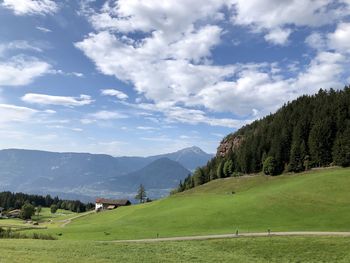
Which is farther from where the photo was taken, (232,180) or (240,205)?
(232,180)

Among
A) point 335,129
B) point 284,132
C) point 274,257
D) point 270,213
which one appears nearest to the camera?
point 274,257

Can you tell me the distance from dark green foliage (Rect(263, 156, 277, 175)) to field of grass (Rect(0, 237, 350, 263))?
70.5 meters

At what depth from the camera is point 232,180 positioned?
122875 millimetres

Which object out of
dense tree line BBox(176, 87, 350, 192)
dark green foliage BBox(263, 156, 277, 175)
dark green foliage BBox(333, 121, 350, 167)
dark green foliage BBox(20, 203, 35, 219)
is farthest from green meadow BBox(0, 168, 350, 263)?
dark green foliage BBox(20, 203, 35, 219)

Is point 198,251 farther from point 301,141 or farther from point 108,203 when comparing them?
point 108,203

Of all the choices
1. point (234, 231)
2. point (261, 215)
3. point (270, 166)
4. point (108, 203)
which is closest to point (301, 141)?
point (270, 166)

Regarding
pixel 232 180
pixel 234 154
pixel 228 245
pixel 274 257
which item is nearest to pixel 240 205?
pixel 228 245

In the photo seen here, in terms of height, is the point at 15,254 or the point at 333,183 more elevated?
the point at 333,183

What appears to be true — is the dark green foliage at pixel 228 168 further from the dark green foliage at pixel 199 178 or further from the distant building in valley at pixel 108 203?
the distant building in valley at pixel 108 203

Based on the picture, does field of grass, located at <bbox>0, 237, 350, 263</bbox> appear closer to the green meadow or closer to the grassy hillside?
the green meadow

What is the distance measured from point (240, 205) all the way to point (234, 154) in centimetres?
7123

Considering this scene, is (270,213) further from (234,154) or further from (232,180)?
(234,154)

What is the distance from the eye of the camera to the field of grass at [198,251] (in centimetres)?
3026

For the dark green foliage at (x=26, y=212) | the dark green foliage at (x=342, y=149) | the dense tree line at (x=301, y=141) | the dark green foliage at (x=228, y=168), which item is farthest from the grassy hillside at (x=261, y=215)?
the dark green foliage at (x=26, y=212)
